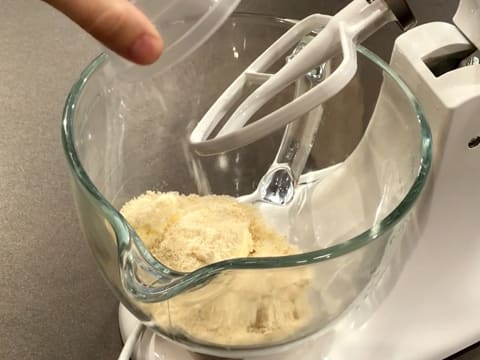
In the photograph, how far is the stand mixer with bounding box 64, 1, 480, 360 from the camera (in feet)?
1.34

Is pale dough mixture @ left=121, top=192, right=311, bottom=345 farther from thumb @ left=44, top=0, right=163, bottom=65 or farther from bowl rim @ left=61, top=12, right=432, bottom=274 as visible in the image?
thumb @ left=44, top=0, right=163, bottom=65

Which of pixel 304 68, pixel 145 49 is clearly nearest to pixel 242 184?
pixel 304 68

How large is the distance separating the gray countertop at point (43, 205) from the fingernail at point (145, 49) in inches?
10.8

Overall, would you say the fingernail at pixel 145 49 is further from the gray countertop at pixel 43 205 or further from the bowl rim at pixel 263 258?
the gray countertop at pixel 43 205

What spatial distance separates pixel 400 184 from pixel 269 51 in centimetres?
13

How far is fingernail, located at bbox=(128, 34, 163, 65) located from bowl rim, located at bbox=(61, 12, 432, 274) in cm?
10

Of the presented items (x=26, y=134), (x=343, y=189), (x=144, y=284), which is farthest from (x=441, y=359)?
(x=26, y=134)

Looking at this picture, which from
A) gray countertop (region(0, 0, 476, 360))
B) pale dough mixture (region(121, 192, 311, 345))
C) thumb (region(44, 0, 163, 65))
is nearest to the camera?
thumb (region(44, 0, 163, 65))

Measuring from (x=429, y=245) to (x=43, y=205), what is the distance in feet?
1.01

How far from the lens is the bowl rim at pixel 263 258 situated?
35 cm

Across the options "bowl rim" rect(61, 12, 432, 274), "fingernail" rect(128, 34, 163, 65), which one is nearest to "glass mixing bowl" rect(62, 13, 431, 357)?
"bowl rim" rect(61, 12, 432, 274)

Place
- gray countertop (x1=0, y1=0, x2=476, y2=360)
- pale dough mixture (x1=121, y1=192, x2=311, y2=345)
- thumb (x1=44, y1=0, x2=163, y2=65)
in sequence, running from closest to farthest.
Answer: thumb (x1=44, y1=0, x2=163, y2=65), pale dough mixture (x1=121, y1=192, x2=311, y2=345), gray countertop (x1=0, y1=0, x2=476, y2=360)

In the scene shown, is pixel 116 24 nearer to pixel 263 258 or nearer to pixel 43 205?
pixel 263 258

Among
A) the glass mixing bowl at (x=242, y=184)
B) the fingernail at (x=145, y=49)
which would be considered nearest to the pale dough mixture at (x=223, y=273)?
the glass mixing bowl at (x=242, y=184)
